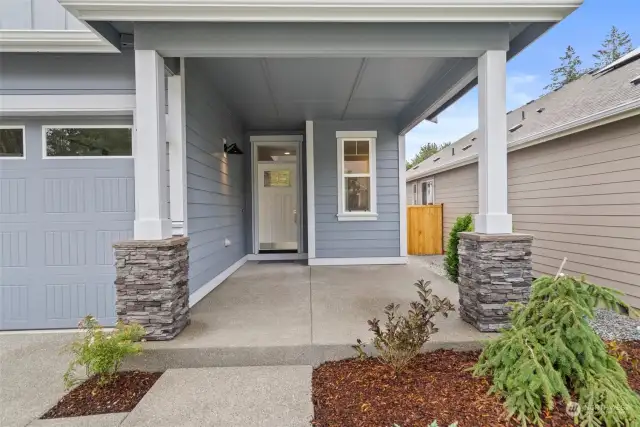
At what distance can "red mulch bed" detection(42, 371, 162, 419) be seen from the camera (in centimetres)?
221

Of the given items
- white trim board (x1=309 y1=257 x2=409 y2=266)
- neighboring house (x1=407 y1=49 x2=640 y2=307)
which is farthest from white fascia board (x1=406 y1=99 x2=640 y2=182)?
white trim board (x1=309 y1=257 x2=409 y2=266)

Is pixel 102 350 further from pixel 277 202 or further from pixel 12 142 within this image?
pixel 277 202

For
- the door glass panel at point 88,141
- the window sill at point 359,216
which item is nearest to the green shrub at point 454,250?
the window sill at point 359,216

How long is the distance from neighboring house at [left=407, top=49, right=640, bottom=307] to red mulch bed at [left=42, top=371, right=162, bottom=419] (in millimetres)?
5199

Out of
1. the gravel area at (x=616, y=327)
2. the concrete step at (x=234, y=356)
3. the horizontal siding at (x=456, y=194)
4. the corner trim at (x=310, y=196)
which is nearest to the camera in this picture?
the concrete step at (x=234, y=356)

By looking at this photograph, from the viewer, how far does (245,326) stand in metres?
3.20

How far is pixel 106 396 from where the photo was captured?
7.73 ft

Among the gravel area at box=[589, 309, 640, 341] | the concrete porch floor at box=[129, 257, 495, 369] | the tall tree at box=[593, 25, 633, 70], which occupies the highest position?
the tall tree at box=[593, 25, 633, 70]

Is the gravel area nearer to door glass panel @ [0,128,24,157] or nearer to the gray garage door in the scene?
the gray garage door

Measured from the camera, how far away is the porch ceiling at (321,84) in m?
4.01

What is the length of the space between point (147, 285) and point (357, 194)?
450cm

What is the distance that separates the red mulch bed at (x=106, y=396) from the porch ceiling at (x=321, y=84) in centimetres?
316

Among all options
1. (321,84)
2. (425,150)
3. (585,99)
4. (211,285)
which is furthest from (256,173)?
(425,150)

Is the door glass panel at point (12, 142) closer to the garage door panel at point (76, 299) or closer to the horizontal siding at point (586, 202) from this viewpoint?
the garage door panel at point (76, 299)
